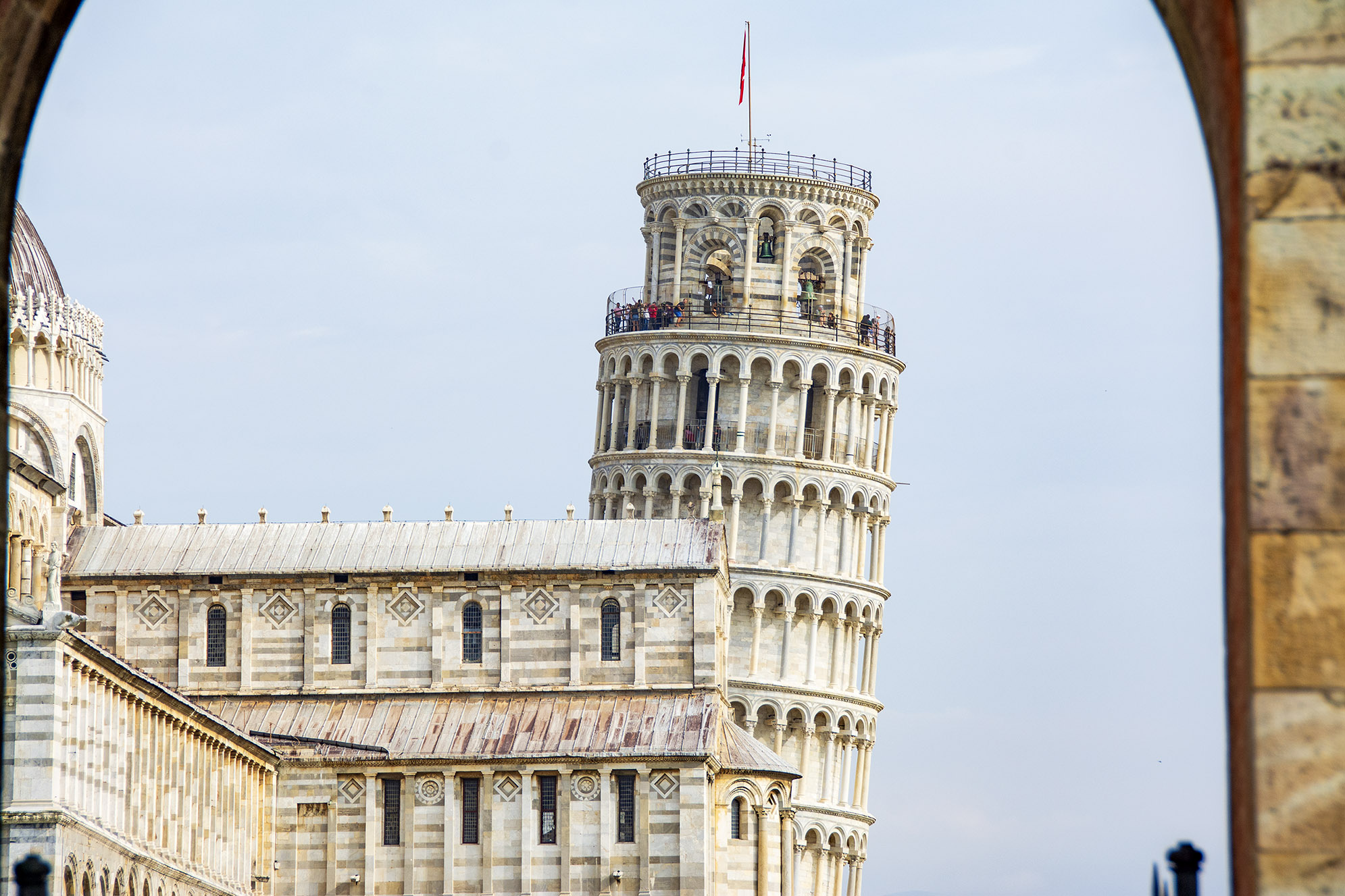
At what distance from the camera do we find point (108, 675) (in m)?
63.8

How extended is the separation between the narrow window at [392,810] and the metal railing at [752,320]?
3506 cm

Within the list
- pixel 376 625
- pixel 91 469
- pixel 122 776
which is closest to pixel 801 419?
pixel 376 625

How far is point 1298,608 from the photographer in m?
10.2

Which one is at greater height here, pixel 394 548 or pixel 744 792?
pixel 394 548

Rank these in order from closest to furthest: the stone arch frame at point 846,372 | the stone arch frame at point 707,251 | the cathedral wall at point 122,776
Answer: the cathedral wall at point 122,776, the stone arch frame at point 846,372, the stone arch frame at point 707,251

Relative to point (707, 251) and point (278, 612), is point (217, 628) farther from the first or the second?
point (707, 251)

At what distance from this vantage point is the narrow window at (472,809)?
256 ft

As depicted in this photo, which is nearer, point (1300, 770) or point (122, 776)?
point (1300, 770)

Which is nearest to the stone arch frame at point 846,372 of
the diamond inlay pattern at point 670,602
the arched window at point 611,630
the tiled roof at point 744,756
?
the diamond inlay pattern at point 670,602

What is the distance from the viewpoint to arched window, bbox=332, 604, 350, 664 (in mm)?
82250

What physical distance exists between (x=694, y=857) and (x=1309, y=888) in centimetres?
6668

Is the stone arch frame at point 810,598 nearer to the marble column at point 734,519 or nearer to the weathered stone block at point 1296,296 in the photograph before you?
the marble column at point 734,519

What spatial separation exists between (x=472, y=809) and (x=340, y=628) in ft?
27.5

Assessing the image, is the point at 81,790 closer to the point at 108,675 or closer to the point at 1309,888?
the point at 108,675
